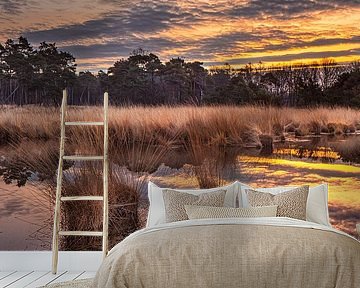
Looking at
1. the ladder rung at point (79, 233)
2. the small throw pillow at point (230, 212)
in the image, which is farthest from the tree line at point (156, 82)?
the small throw pillow at point (230, 212)

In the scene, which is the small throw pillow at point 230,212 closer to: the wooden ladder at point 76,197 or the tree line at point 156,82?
the wooden ladder at point 76,197

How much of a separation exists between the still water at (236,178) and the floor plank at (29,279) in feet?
0.91

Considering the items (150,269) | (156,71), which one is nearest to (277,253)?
(150,269)

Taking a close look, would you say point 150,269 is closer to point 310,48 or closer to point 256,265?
point 256,265

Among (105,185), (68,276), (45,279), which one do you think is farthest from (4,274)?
(105,185)

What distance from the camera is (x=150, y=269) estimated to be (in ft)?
16.0

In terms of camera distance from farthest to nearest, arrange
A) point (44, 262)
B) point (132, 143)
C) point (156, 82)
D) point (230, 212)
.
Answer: point (156, 82) < point (132, 143) < point (44, 262) < point (230, 212)

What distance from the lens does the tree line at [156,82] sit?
7668mm

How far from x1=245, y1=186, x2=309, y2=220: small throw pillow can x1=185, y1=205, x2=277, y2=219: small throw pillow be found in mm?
135

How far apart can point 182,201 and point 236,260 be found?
147cm

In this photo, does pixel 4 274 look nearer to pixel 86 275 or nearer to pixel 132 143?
pixel 86 275

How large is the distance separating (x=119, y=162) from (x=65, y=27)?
1.56 meters

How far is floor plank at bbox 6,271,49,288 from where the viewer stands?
6672 millimetres

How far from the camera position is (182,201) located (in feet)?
20.6
